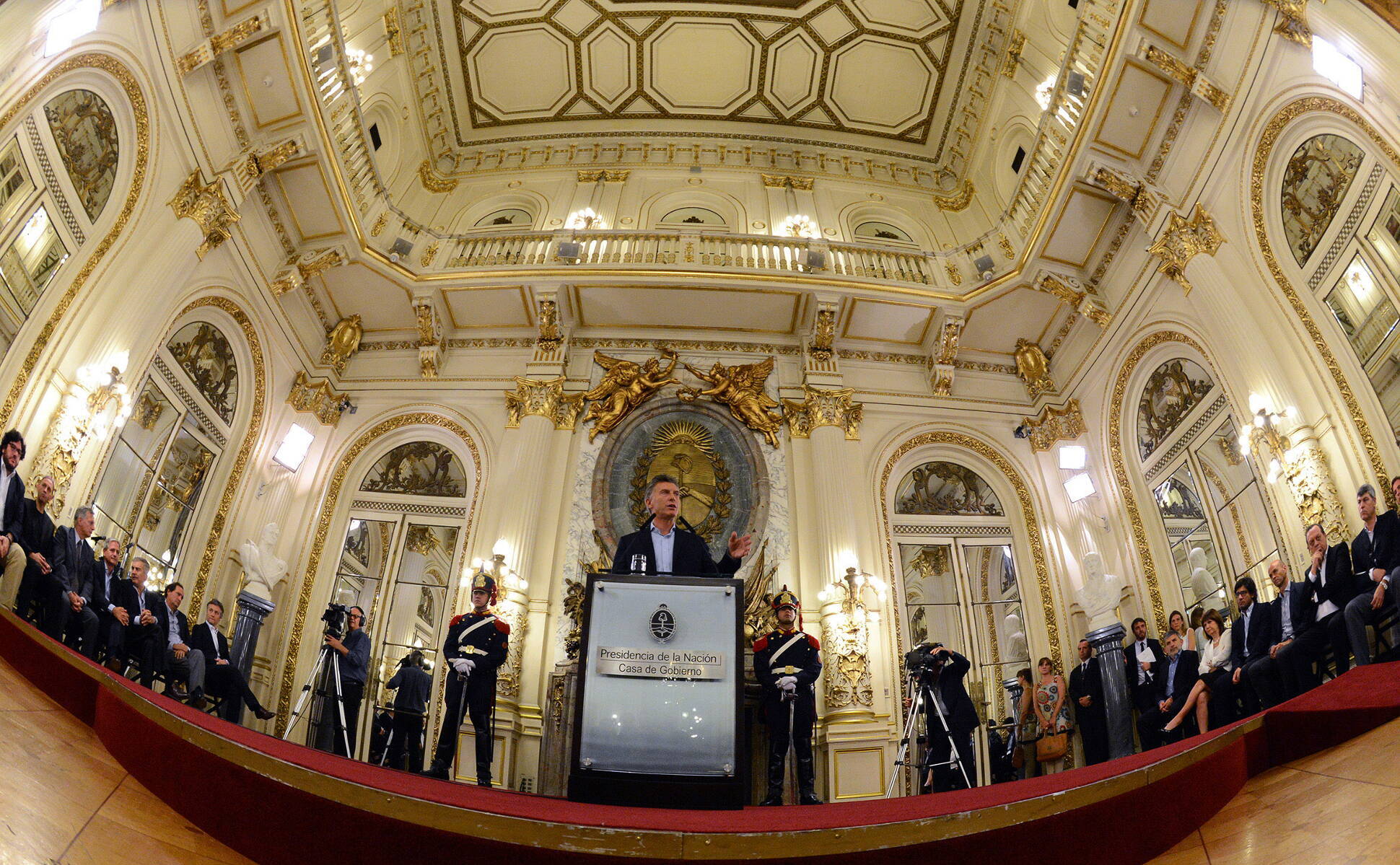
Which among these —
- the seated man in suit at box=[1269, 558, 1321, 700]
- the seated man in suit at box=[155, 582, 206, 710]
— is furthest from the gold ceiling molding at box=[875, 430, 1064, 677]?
the seated man in suit at box=[155, 582, 206, 710]

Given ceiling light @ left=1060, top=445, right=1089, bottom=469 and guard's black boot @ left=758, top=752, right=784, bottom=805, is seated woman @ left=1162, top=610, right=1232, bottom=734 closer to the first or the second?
ceiling light @ left=1060, top=445, right=1089, bottom=469

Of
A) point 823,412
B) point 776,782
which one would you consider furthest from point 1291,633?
point 823,412

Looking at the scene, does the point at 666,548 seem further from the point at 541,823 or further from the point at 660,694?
the point at 541,823

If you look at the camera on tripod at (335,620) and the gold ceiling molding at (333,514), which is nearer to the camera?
the camera on tripod at (335,620)

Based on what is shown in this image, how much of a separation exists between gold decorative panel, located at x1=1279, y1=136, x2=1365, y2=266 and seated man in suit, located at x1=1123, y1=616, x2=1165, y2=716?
4275mm

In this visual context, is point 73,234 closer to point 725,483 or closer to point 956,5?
point 725,483

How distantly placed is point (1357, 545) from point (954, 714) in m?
3.55

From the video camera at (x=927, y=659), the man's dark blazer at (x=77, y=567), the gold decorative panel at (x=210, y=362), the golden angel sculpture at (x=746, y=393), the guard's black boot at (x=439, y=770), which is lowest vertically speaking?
→ the guard's black boot at (x=439, y=770)

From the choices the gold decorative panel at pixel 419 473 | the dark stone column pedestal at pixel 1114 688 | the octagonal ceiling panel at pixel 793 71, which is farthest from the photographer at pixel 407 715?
the octagonal ceiling panel at pixel 793 71

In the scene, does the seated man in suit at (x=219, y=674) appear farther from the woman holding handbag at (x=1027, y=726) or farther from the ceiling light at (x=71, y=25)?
the woman holding handbag at (x=1027, y=726)

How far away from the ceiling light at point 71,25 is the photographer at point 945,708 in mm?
9618

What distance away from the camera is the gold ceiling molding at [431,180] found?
45.1ft

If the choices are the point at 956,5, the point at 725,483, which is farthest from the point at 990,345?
the point at 956,5

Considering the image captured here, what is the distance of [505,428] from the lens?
11055 mm
